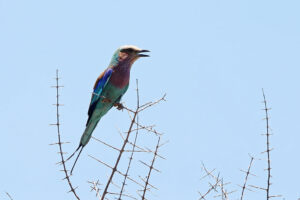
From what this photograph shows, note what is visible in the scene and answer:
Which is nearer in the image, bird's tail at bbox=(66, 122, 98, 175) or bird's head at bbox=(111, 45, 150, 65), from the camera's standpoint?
bird's tail at bbox=(66, 122, 98, 175)

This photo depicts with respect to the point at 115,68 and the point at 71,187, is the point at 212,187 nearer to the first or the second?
the point at 71,187

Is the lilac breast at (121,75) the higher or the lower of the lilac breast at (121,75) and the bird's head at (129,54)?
the lower

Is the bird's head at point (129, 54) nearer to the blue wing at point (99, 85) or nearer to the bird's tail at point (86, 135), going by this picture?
the blue wing at point (99, 85)

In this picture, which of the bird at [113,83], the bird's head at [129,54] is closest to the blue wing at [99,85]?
the bird at [113,83]

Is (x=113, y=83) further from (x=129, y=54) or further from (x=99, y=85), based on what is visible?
(x=129, y=54)

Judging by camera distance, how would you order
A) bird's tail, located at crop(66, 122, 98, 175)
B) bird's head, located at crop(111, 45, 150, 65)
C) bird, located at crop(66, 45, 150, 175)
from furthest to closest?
1. bird's head, located at crop(111, 45, 150, 65)
2. bird, located at crop(66, 45, 150, 175)
3. bird's tail, located at crop(66, 122, 98, 175)

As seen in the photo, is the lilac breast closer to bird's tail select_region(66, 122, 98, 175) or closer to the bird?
the bird

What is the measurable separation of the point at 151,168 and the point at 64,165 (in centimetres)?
66

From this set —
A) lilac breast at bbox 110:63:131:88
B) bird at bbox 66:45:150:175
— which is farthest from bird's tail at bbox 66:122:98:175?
lilac breast at bbox 110:63:131:88

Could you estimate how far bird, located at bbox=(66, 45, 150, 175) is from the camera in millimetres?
6242

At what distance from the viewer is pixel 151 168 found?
10.7ft

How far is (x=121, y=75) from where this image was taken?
6.37 m

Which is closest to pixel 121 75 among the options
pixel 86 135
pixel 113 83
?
pixel 113 83

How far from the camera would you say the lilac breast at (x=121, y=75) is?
6.32 meters
